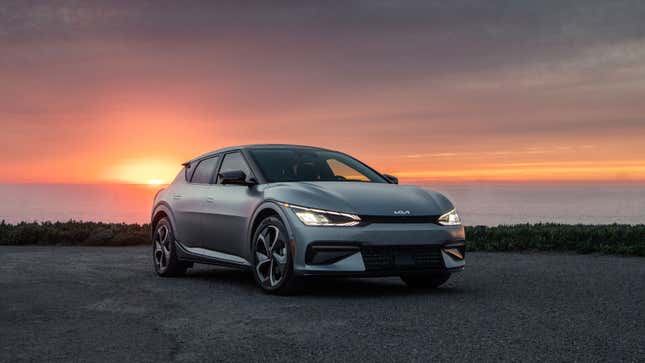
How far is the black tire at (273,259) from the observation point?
799cm

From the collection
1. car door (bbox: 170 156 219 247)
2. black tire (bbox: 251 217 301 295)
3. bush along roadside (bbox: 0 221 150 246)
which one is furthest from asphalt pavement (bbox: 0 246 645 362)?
bush along roadside (bbox: 0 221 150 246)

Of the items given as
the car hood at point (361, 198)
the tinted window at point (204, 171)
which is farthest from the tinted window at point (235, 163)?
the car hood at point (361, 198)

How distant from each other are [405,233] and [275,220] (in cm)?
137

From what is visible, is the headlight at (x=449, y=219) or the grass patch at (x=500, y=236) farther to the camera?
the grass patch at (x=500, y=236)

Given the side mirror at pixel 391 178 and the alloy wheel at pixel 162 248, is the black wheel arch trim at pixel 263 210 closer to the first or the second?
the side mirror at pixel 391 178

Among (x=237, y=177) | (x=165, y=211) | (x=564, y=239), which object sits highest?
(x=237, y=177)

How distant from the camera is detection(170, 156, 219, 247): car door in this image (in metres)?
9.89

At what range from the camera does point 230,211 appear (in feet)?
29.9

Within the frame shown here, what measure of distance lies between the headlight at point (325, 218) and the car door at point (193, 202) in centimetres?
224

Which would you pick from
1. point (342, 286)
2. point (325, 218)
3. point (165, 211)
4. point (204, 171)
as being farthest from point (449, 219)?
point (165, 211)

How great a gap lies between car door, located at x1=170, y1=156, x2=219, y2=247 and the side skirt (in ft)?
Answer: 0.26

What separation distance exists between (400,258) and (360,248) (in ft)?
1.45

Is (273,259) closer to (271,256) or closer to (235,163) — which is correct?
(271,256)

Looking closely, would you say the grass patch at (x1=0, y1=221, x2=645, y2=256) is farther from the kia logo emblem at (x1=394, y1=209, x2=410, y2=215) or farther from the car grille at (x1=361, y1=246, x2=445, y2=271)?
the kia logo emblem at (x1=394, y1=209, x2=410, y2=215)
